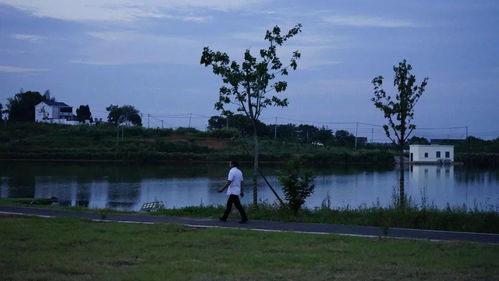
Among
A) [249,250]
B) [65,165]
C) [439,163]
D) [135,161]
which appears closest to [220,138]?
[135,161]

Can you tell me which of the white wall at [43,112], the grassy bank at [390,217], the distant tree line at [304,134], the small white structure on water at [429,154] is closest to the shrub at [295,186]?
the grassy bank at [390,217]

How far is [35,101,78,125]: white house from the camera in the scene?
10912cm

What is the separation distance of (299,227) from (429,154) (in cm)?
8120

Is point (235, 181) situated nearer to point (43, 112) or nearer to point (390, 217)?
point (390, 217)

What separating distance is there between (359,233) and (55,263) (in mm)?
6828

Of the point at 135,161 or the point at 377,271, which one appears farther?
the point at 135,161

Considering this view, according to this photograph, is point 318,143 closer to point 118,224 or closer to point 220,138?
point 220,138

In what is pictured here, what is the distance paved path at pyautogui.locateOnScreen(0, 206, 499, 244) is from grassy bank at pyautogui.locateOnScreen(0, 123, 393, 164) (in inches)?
2318

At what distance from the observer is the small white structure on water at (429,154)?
299ft

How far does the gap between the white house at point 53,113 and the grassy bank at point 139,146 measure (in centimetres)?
1234

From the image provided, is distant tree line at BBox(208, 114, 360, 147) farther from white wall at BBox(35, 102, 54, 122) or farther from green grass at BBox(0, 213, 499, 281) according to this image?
green grass at BBox(0, 213, 499, 281)

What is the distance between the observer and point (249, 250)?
10.8 meters

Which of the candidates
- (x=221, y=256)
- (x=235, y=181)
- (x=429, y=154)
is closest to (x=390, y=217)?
(x=235, y=181)

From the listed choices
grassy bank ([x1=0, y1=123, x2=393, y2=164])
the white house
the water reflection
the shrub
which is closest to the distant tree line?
grassy bank ([x1=0, y1=123, x2=393, y2=164])
